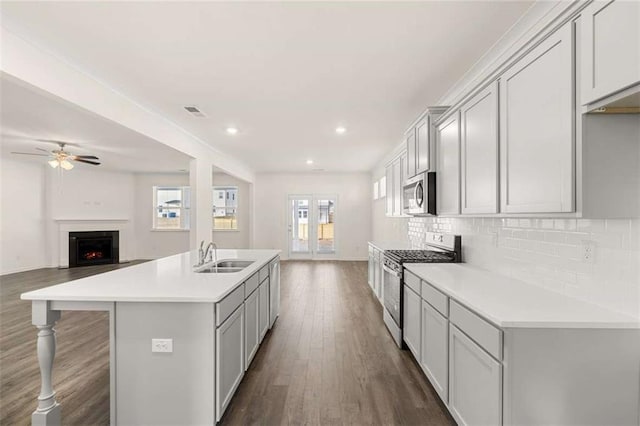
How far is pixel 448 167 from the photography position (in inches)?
108

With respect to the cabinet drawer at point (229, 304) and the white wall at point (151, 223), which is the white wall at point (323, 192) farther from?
the cabinet drawer at point (229, 304)

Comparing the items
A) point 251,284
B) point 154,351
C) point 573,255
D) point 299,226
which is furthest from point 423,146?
point 299,226

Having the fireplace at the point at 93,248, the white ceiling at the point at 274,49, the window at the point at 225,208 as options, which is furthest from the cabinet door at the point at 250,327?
the fireplace at the point at 93,248

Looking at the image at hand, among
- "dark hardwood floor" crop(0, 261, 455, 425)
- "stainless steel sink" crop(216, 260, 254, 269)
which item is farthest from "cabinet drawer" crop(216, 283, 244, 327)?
"stainless steel sink" crop(216, 260, 254, 269)

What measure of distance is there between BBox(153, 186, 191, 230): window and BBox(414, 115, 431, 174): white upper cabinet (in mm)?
7677

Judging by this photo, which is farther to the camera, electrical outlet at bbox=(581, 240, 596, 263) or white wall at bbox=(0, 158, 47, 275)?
white wall at bbox=(0, 158, 47, 275)

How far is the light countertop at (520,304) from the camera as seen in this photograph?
4.52 feet

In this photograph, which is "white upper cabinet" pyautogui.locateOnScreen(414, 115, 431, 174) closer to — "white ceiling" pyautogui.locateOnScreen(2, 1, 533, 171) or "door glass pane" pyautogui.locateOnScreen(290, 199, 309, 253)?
"white ceiling" pyautogui.locateOnScreen(2, 1, 533, 171)

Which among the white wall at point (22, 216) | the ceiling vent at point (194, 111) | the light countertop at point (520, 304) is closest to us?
the light countertop at point (520, 304)

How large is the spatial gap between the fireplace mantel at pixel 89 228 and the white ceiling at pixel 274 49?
6.01 metres

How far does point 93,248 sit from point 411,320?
8.84 metres

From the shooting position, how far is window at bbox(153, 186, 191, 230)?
9.05 m

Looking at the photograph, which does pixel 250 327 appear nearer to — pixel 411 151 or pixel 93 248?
pixel 411 151

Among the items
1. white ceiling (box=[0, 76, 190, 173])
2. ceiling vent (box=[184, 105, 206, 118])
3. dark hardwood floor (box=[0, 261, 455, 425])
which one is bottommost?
dark hardwood floor (box=[0, 261, 455, 425])
